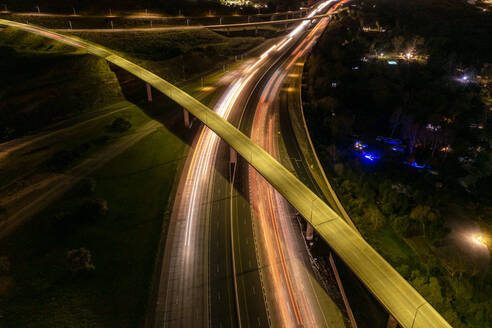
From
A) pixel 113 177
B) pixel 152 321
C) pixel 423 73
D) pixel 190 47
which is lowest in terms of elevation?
pixel 152 321

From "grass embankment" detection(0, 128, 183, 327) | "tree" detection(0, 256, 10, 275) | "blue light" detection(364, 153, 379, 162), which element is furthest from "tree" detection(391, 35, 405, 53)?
"tree" detection(0, 256, 10, 275)

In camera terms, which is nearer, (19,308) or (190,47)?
(19,308)

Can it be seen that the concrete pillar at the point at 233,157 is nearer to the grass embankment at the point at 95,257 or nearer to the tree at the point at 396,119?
the grass embankment at the point at 95,257

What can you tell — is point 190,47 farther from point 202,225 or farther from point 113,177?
point 202,225

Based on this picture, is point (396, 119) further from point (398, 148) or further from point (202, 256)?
point (202, 256)

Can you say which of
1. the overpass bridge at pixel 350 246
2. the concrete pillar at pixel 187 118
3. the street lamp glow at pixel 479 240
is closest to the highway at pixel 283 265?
the overpass bridge at pixel 350 246

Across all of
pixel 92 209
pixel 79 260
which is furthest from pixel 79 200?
pixel 79 260

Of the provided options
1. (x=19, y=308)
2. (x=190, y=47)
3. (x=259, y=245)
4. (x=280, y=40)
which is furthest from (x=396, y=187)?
(x=280, y=40)

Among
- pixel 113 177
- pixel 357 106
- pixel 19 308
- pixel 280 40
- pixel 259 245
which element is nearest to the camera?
pixel 19 308
